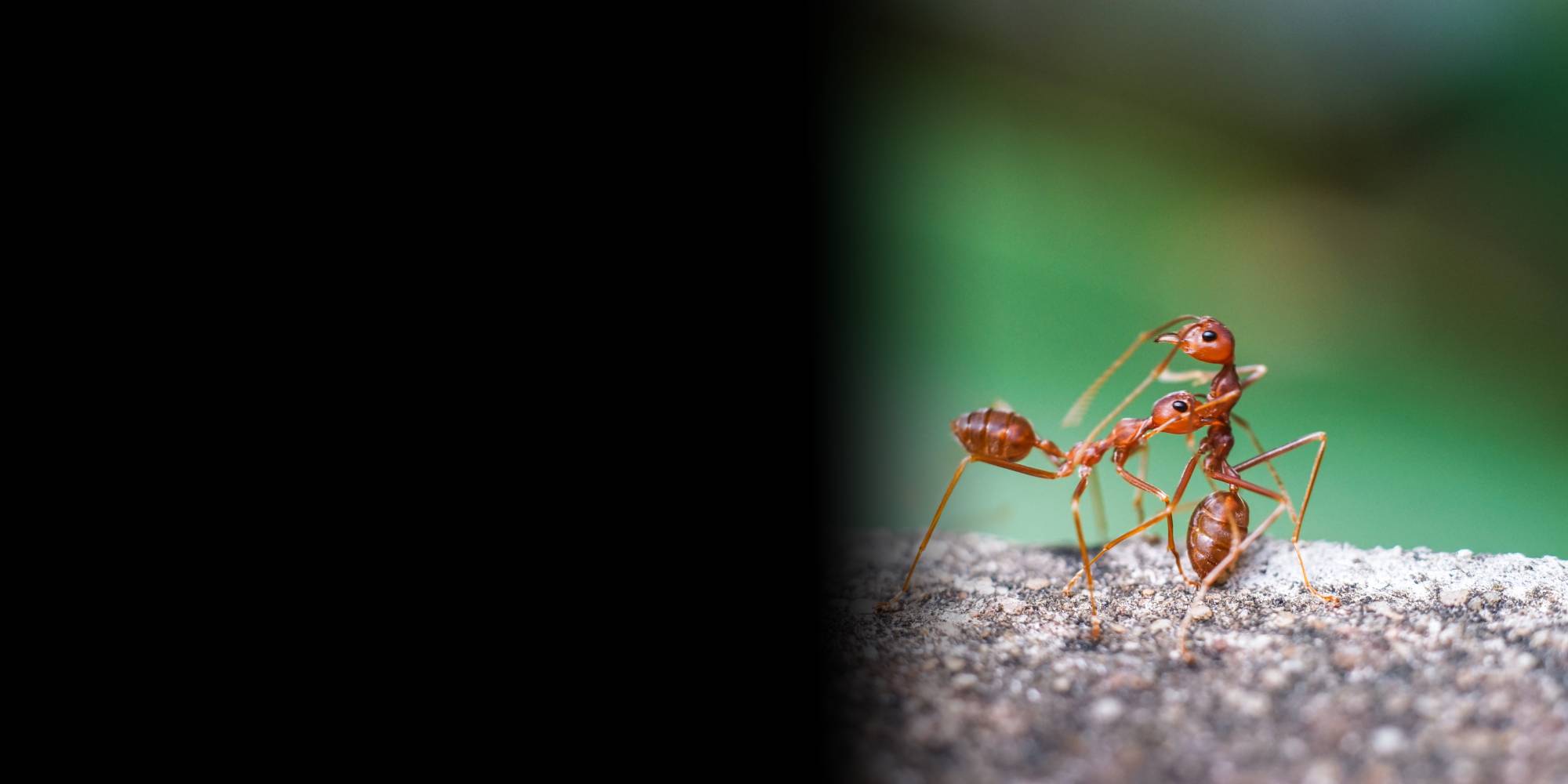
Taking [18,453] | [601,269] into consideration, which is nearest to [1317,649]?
[601,269]

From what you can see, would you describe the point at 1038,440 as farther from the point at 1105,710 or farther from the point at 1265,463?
the point at 1105,710

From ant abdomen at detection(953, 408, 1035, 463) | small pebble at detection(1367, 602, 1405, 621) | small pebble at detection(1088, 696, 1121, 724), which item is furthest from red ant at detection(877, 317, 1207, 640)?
small pebble at detection(1088, 696, 1121, 724)

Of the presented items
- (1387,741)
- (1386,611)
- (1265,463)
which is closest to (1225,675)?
(1387,741)

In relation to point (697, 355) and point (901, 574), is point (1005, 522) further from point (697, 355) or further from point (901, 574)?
point (697, 355)

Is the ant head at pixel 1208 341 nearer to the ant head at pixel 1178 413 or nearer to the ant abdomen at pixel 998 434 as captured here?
the ant head at pixel 1178 413

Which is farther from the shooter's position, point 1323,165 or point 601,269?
point 1323,165

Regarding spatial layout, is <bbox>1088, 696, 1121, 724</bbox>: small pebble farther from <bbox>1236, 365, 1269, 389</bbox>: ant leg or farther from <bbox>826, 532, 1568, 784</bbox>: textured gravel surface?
<bbox>1236, 365, 1269, 389</bbox>: ant leg

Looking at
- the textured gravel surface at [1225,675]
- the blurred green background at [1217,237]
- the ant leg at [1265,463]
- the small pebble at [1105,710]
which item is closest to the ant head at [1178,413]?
the ant leg at [1265,463]
